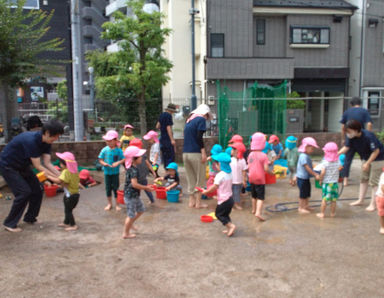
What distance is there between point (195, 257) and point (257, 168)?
1.98m

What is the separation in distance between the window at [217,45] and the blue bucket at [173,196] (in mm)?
12537

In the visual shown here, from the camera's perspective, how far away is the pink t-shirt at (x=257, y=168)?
19.0ft

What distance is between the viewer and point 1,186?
7973 millimetres

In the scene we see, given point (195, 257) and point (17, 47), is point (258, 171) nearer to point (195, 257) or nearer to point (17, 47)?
point (195, 257)

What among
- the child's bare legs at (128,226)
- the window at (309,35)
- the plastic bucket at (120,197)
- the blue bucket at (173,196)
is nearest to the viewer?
the child's bare legs at (128,226)

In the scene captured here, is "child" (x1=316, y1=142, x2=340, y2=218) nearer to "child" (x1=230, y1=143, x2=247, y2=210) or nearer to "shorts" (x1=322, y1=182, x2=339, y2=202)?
"shorts" (x1=322, y1=182, x2=339, y2=202)

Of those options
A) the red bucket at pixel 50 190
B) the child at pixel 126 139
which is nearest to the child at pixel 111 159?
the child at pixel 126 139

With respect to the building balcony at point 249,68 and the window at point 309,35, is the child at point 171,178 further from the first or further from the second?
the window at point 309,35

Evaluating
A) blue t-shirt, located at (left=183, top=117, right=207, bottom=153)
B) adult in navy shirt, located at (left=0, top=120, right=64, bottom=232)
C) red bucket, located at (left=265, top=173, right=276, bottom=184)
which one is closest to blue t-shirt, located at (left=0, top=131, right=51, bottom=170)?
adult in navy shirt, located at (left=0, top=120, right=64, bottom=232)

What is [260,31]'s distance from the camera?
746 inches

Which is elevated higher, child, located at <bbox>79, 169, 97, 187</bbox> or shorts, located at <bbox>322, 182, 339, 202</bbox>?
shorts, located at <bbox>322, 182, 339, 202</bbox>

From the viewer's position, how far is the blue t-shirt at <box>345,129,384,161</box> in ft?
20.5

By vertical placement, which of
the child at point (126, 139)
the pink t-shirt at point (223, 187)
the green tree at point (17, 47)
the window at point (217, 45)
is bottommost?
the pink t-shirt at point (223, 187)

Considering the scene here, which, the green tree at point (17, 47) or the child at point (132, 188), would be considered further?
the green tree at point (17, 47)
